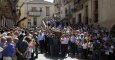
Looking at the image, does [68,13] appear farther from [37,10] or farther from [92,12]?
[37,10]

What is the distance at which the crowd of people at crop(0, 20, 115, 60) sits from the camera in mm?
17166

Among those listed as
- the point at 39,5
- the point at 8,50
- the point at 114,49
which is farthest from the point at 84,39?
the point at 39,5

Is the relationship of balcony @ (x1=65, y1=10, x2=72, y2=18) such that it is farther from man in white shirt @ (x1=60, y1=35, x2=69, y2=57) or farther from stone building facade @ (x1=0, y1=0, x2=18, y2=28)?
man in white shirt @ (x1=60, y1=35, x2=69, y2=57)

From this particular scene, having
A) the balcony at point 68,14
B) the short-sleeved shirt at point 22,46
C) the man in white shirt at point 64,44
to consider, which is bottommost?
the man in white shirt at point 64,44

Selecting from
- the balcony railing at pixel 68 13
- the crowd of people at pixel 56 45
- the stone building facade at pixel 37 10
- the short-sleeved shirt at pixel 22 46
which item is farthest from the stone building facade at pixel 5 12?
the short-sleeved shirt at pixel 22 46

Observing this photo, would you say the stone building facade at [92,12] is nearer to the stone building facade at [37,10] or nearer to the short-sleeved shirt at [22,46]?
the short-sleeved shirt at [22,46]

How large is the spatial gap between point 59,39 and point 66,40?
495mm

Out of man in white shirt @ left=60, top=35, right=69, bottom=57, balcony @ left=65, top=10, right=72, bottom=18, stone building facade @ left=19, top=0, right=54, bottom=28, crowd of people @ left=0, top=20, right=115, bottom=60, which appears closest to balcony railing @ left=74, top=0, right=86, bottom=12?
balcony @ left=65, top=10, right=72, bottom=18

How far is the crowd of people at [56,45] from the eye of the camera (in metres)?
17.2

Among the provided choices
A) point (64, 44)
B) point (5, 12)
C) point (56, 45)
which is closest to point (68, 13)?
point (5, 12)

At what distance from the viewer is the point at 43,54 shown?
28.8 metres

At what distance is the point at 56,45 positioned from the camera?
86.2ft

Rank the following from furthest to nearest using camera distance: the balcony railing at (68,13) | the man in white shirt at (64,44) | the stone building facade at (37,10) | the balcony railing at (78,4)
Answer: the stone building facade at (37,10)
the balcony railing at (68,13)
the balcony railing at (78,4)
the man in white shirt at (64,44)

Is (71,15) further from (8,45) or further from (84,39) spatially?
(8,45)
